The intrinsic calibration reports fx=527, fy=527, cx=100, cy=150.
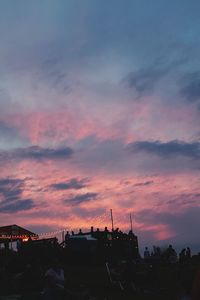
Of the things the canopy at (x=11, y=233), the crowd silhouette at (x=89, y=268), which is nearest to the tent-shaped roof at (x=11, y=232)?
the canopy at (x=11, y=233)

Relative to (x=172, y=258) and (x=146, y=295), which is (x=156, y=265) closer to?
(x=172, y=258)

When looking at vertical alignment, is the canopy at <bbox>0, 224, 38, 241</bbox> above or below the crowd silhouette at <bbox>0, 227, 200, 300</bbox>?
above

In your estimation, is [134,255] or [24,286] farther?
[134,255]

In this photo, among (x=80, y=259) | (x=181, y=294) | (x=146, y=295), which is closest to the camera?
(x=181, y=294)

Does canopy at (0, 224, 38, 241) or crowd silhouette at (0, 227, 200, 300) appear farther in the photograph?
canopy at (0, 224, 38, 241)

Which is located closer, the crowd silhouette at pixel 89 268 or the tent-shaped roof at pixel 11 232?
the crowd silhouette at pixel 89 268

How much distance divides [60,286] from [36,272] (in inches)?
238

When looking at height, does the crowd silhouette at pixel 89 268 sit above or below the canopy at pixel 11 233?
below

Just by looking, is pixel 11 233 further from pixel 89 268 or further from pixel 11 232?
pixel 89 268

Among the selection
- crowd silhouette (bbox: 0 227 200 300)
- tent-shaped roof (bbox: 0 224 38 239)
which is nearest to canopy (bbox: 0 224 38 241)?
tent-shaped roof (bbox: 0 224 38 239)

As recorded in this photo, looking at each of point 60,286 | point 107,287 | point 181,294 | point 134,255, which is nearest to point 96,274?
point 107,287

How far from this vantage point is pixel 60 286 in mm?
11797

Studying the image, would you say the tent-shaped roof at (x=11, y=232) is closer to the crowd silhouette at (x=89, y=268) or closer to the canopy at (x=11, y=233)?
the canopy at (x=11, y=233)

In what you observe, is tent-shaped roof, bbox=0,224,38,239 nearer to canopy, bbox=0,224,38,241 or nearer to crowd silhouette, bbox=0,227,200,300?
canopy, bbox=0,224,38,241
